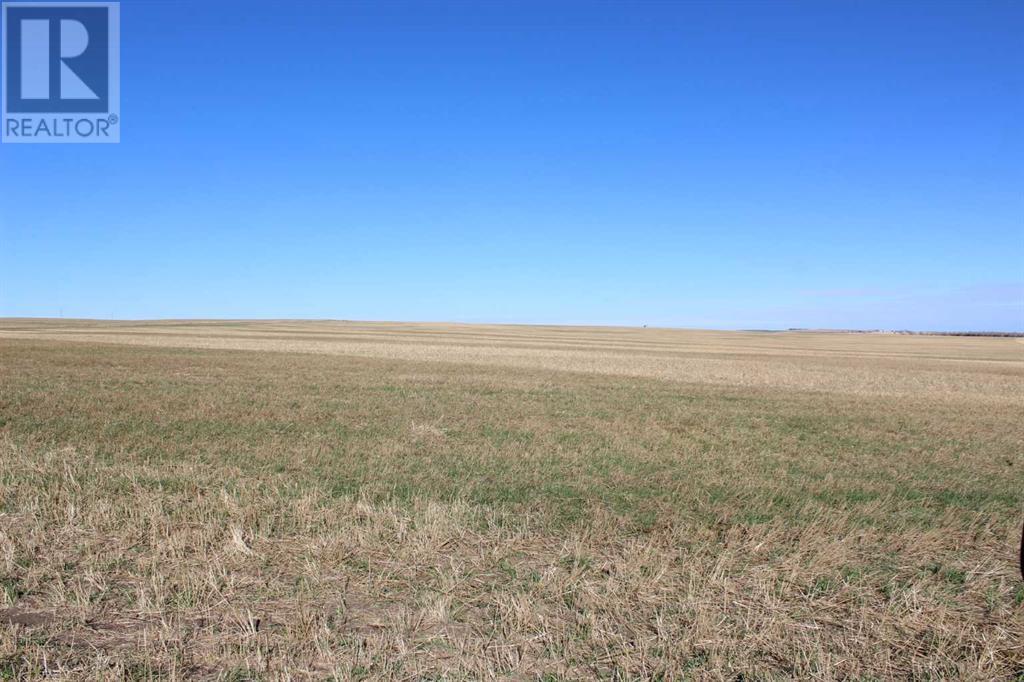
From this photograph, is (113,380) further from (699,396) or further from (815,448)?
(815,448)

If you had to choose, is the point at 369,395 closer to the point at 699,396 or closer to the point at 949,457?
the point at 699,396

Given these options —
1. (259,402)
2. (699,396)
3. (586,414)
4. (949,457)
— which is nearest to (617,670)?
(949,457)

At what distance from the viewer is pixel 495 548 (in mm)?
7203

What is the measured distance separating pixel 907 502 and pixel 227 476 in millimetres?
10498

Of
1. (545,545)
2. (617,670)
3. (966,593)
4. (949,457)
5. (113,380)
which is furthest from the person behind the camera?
(113,380)

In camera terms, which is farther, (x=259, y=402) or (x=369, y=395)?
(x=369, y=395)

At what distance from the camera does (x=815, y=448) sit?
14.1 m

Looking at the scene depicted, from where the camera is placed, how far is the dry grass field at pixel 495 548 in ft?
16.3

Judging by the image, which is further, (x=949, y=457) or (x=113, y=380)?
(x=113, y=380)

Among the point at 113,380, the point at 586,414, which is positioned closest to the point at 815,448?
the point at 586,414

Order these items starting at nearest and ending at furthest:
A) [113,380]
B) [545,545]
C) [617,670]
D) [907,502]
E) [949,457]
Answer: [617,670]
[545,545]
[907,502]
[949,457]
[113,380]

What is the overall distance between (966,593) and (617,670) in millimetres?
3984

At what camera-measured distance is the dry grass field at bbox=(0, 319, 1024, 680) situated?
196 inches

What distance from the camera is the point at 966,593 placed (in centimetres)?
630
